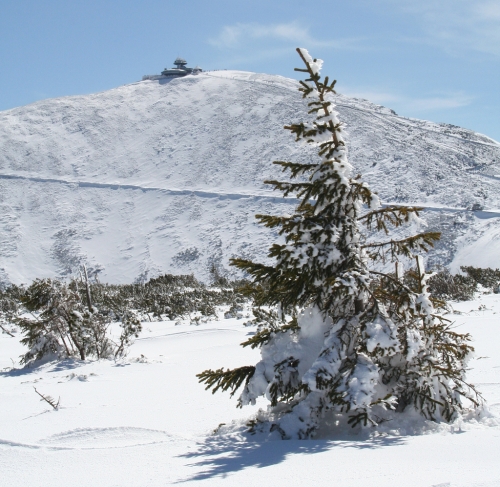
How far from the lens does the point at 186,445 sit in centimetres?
533

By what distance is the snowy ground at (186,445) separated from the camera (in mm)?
3916

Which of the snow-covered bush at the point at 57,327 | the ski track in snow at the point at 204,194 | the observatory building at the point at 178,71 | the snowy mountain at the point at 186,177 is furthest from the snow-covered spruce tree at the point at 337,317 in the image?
the observatory building at the point at 178,71

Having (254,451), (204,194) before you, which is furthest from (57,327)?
(204,194)

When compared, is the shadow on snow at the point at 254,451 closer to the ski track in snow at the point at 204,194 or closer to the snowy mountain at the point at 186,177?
the snowy mountain at the point at 186,177

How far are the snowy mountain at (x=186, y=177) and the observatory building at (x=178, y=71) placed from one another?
15.9 m

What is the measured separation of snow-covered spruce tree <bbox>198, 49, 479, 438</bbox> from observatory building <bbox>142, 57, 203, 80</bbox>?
100 meters

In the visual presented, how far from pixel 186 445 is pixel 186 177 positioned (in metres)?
55.8

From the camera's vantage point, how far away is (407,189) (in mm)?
48406

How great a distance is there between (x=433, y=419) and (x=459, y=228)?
3790cm

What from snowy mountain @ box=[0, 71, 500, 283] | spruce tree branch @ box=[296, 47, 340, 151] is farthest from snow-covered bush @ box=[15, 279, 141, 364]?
snowy mountain @ box=[0, 71, 500, 283]

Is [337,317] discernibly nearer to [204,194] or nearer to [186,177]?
[204,194]

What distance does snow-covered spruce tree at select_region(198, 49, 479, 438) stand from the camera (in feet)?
16.4

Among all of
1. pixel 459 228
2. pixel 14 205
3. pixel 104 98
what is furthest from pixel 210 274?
pixel 104 98

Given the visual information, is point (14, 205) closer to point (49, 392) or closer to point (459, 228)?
point (459, 228)
